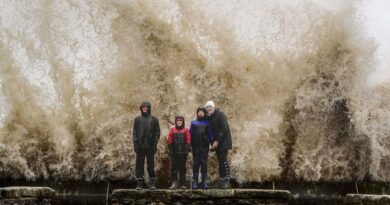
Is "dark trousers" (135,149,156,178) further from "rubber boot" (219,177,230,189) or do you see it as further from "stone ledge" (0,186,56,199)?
"stone ledge" (0,186,56,199)

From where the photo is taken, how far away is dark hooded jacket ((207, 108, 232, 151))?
372 inches

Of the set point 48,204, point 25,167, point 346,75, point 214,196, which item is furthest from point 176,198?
point 346,75

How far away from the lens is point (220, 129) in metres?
9.49

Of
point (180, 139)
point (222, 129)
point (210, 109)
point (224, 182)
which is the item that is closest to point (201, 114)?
point (210, 109)

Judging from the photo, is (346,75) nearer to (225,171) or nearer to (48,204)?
(225,171)

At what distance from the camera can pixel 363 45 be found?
14164mm

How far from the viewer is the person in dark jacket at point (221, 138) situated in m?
9.46

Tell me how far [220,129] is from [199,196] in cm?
125

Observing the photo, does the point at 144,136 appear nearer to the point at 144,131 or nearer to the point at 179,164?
the point at 144,131

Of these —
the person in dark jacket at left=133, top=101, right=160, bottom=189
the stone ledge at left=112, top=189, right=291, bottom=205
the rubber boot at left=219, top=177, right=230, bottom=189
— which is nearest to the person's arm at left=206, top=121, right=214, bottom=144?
the rubber boot at left=219, top=177, right=230, bottom=189

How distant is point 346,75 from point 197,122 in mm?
6016

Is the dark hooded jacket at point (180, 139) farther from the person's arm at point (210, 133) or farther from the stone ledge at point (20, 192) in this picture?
the stone ledge at point (20, 192)

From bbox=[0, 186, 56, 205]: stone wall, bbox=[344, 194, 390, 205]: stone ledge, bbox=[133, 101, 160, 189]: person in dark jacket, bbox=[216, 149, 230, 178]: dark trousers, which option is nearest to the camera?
bbox=[344, 194, 390, 205]: stone ledge

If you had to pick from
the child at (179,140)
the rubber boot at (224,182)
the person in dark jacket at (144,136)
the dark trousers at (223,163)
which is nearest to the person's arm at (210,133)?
the dark trousers at (223,163)
